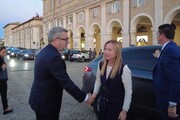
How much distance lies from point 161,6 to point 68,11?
25.1 meters

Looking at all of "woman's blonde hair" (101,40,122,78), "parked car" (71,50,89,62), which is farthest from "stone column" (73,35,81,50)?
"woman's blonde hair" (101,40,122,78)

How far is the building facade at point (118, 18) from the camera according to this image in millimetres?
29859

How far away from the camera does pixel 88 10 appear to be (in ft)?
145

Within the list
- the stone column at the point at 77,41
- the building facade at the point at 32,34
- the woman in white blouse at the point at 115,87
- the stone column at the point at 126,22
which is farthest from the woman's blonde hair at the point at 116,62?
the building facade at the point at 32,34

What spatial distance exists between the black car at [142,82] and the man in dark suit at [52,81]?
1711 millimetres

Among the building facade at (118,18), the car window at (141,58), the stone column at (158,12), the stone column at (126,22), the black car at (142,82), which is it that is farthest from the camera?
the stone column at (126,22)

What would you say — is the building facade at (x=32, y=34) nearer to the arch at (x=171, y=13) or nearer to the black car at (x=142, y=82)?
the arch at (x=171, y=13)

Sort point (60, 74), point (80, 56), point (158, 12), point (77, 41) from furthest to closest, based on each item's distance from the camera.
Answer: point (77, 41) < point (80, 56) < point (158, 12) < point (60, 74)

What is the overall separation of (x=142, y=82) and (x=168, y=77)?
1.61m

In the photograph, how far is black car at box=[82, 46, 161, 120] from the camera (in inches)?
202

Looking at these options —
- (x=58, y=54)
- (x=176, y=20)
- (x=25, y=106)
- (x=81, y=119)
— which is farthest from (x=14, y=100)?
(x=176, y=20)

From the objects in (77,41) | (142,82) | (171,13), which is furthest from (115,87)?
(77,41)

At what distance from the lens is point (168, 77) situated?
12.0 feet

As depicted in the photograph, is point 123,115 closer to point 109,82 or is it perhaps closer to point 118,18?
point 109,82
